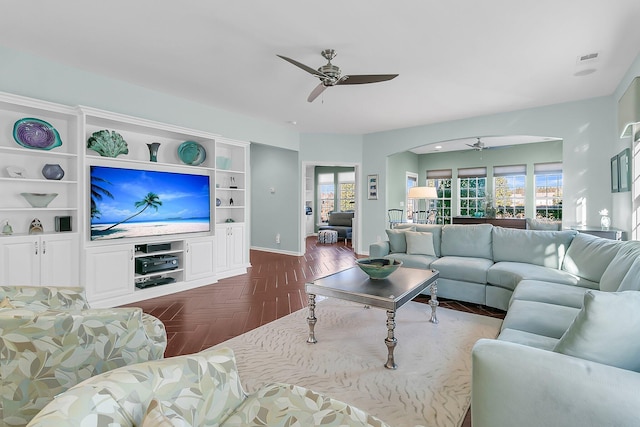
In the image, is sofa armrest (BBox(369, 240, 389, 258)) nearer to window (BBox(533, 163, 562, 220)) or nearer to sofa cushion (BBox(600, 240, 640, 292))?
sofa cushion (BBox(600, 240, 640, 292))

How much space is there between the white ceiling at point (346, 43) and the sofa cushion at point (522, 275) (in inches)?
86.4

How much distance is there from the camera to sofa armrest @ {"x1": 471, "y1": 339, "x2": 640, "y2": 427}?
1.05 meters

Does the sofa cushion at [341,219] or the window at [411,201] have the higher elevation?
the window at [411,201]

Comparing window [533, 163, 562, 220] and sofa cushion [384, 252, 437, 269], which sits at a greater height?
window [533, 163, 562, 220]

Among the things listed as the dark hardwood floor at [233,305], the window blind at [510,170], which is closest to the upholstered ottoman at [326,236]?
the dark hardwood floor at [233,305]

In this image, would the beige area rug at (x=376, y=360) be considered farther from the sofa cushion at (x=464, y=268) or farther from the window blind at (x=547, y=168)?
the window blind at (x=547, y=168)

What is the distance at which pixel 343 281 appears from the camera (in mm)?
2820

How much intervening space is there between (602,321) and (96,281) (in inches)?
165

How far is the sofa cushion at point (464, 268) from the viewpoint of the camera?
351 cm

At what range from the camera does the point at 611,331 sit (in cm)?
117

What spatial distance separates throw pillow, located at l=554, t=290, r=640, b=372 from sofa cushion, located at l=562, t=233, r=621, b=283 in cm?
194

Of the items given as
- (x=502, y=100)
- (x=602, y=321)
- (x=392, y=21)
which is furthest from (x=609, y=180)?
(x=602, y=321)

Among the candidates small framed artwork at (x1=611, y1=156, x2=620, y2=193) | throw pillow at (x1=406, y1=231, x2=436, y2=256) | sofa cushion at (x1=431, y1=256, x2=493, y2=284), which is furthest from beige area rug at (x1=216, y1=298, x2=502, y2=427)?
small framed artwork at (x1=611, y1=156, x2=620, y2=193)

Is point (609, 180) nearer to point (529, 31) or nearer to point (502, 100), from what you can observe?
point (502, 100)
